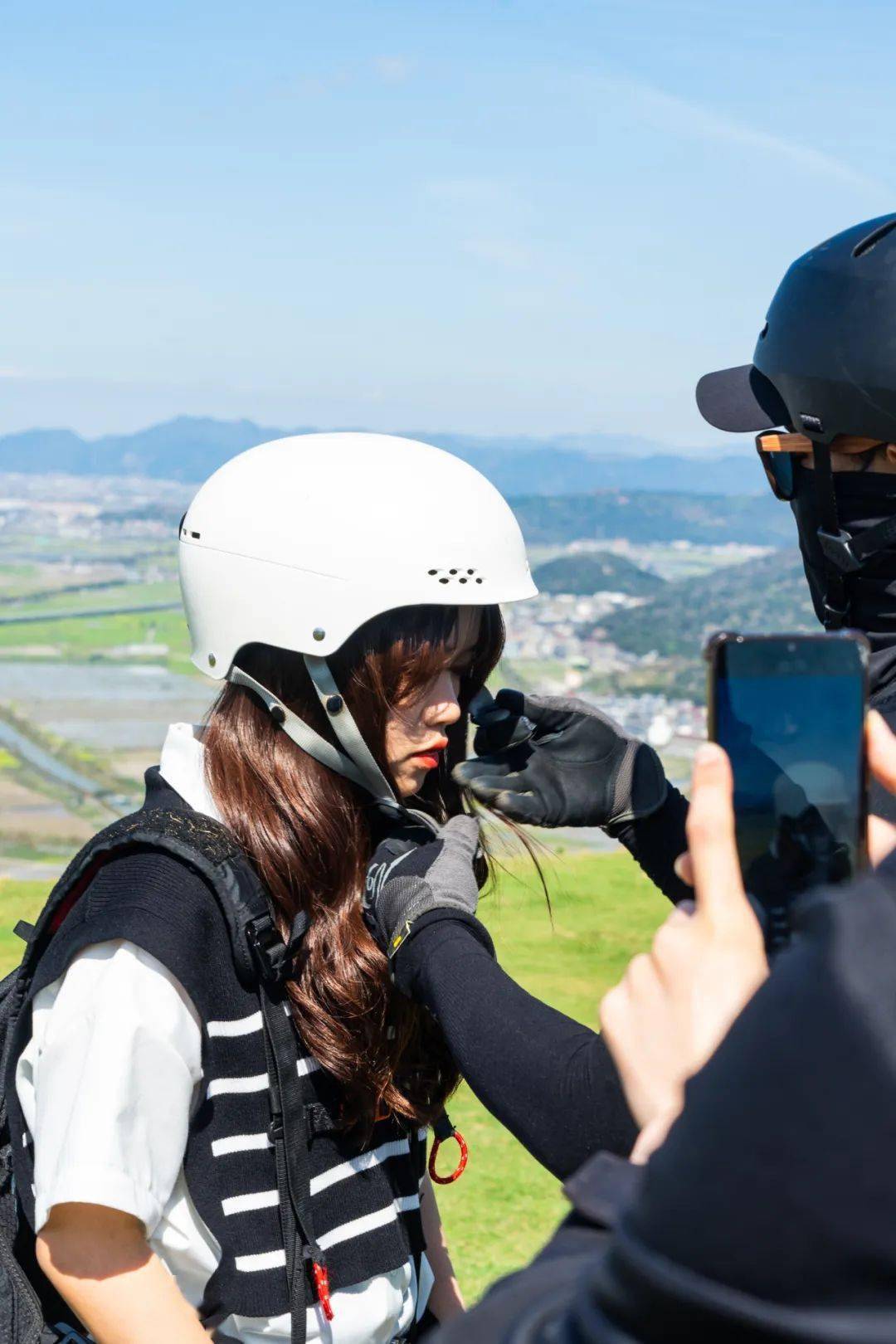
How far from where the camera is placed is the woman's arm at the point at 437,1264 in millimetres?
2047

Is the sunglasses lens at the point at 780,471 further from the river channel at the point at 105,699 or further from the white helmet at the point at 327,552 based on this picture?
the river channel at the point at 105,699

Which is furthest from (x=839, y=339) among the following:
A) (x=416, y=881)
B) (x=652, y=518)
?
(x=652, y=518)

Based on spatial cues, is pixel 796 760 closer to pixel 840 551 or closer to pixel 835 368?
pixel 840 551

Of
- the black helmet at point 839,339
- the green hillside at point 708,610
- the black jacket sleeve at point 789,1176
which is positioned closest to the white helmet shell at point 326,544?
the black helmet at point 839,339

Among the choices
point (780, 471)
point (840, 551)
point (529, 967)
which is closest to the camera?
point (840, 551)

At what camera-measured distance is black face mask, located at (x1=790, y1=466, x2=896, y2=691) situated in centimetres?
218

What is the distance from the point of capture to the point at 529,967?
5781mm

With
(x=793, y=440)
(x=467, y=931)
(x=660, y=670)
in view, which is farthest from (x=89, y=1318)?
(x=660, y=670)

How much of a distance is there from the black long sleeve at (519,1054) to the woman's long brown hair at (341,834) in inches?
11.0

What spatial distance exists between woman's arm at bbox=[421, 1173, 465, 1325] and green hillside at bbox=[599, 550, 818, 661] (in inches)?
1087

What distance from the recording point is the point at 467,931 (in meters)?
1.52

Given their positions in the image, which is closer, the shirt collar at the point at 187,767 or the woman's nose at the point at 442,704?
the shirt collar at the point at 187,767

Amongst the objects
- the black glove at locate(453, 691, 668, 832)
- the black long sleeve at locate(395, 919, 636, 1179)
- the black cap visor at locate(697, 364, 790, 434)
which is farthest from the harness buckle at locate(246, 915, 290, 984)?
the black cap visor at locate(697, 364, 790, 434)

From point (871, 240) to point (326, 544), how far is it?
43.9 inches
